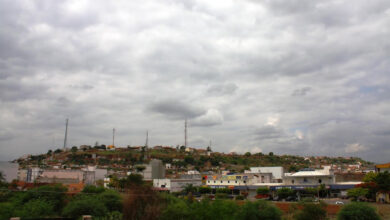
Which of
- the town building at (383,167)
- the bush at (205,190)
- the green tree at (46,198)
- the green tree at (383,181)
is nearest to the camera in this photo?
the green tree at (46,198)

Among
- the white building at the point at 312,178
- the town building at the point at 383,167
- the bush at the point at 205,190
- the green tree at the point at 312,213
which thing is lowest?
the bush at the point at 205,190

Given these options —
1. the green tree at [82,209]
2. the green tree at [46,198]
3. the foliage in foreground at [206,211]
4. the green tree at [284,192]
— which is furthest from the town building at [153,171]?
the foliage in foreground at [206,211]

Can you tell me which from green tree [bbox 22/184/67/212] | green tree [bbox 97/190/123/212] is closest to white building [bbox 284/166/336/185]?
green tree [bbox 97/190/123/212]

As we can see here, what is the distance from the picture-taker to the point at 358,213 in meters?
31.1

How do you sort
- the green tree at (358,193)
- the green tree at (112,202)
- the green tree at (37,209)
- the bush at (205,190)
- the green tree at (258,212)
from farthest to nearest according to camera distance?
the bush at (205,190) → the green tree at (358,193) → the green tree at (112,202) → the green tree at (258,212) → the green tree at (37,209)

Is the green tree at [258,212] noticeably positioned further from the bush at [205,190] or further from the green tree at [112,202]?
the bush at [205,190]

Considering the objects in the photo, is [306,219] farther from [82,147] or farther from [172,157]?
[82,147]

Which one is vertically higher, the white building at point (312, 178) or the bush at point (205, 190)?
the white building at point (312, 178)

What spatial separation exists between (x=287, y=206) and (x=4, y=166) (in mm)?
82501

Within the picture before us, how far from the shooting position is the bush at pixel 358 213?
102 ft

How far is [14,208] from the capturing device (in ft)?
103

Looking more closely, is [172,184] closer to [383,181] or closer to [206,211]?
[383,181]

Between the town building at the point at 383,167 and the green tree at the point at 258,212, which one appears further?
the town building at the point at 383,167

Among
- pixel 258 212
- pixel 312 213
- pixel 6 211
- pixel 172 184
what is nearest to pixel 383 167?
pixel 312 213
